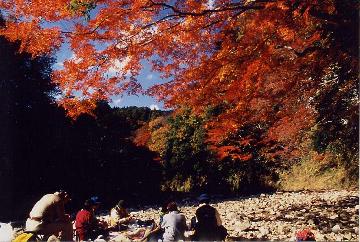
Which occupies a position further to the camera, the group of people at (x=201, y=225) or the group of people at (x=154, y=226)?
the group of people at (x=201, y=225)

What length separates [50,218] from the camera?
682cm

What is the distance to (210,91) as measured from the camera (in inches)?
623

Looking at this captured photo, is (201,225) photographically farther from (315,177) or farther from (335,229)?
(315,177)

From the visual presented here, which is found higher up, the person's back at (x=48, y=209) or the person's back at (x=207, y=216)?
the person's back at (x=48, y=209)

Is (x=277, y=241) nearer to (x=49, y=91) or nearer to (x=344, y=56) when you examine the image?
(x=344, y=56)

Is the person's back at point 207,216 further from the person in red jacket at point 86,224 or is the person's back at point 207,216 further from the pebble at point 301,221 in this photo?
the person in red jacket at point 86,224

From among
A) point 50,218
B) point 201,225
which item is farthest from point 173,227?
point 50,218

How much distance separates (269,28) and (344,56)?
2400 millimetres

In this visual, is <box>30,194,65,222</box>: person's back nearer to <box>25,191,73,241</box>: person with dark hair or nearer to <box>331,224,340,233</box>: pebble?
<box>25,191,73,241</box>: person with dark hair

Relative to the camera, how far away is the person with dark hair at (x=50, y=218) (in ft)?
21.7

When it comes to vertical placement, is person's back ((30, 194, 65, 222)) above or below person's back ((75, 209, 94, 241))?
above

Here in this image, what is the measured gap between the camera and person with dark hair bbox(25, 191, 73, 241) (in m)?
6.61

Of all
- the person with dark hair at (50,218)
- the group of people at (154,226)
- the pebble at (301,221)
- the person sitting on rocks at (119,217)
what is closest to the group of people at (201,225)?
the group of people at (154,226)

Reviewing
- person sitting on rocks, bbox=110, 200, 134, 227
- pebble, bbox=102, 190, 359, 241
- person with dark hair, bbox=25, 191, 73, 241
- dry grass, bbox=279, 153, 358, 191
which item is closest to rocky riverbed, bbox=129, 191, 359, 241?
pebble, bbox=102, 190, 359, 241
